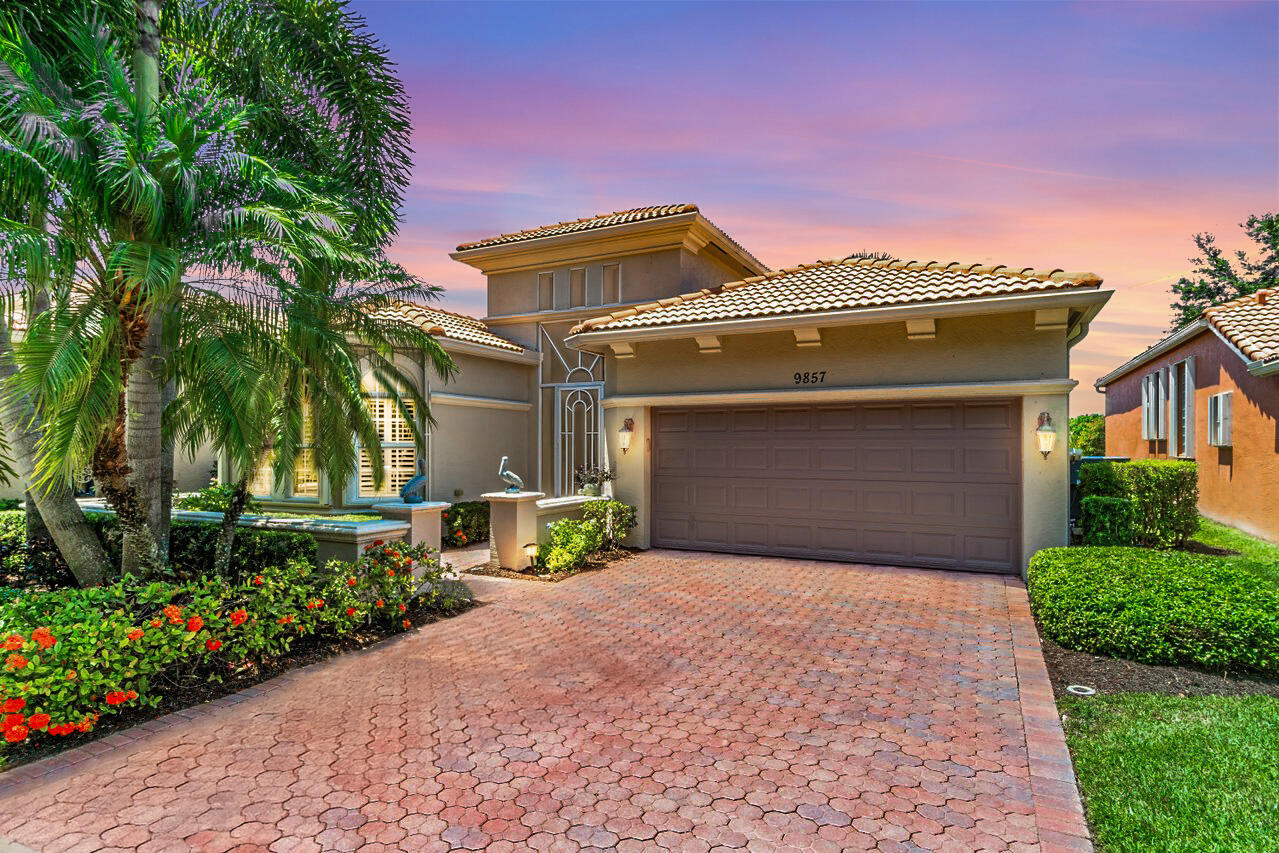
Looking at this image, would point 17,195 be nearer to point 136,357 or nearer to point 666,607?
point 136,357

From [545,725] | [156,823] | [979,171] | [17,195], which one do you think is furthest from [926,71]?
[156,823]

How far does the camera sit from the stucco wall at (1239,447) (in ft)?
39.5

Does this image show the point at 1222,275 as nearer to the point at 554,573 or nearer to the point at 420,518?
the point at 554,573

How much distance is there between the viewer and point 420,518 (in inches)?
338

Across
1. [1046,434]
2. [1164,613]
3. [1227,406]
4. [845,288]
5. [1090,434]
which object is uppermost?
[845,288]

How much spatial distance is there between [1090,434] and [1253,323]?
1812 centimetres

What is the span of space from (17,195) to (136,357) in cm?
149

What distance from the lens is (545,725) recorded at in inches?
186

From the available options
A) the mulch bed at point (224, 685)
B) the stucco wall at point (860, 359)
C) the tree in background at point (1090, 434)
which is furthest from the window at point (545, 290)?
the tree in background at point (1090, 434)

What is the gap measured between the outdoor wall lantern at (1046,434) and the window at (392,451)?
34.5 ft

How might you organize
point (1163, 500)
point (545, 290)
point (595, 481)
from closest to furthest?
point (1163, 500), point (595, 481), point (545, 290)

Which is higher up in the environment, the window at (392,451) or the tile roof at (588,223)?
the tile roof at (588,223)

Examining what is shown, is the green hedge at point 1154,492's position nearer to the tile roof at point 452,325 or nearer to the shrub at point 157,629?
the shrub at point 157,629

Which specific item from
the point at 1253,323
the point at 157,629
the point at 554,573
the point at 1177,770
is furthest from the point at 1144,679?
the point at 1253,323
